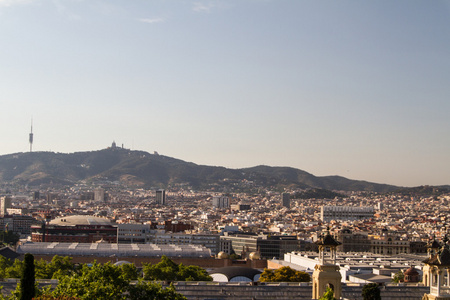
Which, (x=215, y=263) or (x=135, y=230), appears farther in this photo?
(x=135, y=230)

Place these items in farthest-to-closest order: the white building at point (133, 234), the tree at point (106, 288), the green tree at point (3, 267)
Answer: the white building at point (133, 234) → the green tree at point (3, 267) → the tree at point (106, 288)

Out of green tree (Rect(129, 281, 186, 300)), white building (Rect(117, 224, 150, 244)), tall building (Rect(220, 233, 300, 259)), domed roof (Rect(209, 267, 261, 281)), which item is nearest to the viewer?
green tree (Rect(129, 281, 186, 300))

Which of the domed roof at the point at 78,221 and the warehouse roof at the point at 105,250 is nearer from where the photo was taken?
the warehouse roof at the point at 105,250

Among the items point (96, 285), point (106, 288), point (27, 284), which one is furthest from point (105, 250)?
point (106, 288)

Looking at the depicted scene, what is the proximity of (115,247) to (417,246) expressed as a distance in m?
51.3

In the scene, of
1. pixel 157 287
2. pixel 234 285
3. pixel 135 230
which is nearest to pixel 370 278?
pixel 234 285

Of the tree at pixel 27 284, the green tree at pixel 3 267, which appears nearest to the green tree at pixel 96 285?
the tree at pixel 27 284

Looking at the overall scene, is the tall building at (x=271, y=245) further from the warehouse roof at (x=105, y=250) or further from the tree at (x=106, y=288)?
the tree at (x=106, y=288)

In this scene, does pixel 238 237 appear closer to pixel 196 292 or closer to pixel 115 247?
pixel 115 247

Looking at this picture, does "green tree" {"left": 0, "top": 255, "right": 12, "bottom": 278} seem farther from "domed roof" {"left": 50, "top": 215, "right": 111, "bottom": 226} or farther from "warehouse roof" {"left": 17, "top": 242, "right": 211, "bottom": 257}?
"domed roof" {"left": 50, "top": 215, "right": 111, "bottom": 226}

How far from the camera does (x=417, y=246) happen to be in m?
129

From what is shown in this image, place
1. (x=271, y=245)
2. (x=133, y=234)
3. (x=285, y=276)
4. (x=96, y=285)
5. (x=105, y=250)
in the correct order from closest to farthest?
(x=96, y=285), (x=285, y=276), (x=105, y=250), (x=271, y=245), (x=133, y=234)

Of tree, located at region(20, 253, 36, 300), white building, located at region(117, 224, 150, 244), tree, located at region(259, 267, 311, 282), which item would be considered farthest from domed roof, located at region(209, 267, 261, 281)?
white building, located at region(117, 224, 150, 244)

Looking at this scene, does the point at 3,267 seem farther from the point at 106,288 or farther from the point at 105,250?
the point at 106,288
